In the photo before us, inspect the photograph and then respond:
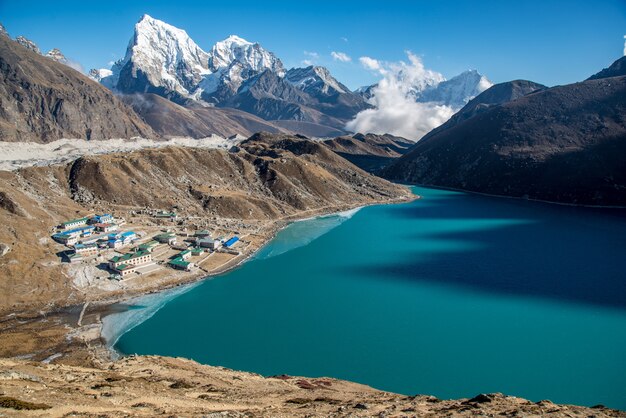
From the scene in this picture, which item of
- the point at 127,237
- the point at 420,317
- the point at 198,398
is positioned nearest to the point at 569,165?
the point at 420,317

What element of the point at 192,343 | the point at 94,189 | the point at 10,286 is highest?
the point at 94,189

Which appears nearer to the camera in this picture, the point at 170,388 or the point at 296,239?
the point at 170,388

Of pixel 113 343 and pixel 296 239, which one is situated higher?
pixel 296 239

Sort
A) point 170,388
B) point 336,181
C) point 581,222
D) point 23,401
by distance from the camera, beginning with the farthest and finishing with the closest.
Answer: point 336,181 → point 581,222 → point 170,388 → point 23,401

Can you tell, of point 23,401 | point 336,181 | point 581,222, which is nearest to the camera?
point 23,401

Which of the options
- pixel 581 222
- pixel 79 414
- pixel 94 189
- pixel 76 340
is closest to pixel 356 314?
pixel 76 340

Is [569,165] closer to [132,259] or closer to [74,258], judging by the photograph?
[132,259]

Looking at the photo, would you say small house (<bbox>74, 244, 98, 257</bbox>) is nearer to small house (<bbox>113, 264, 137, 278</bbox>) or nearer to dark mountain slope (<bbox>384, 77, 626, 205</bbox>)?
small house (<bbox>113, 264, 137, 278</bbox>)

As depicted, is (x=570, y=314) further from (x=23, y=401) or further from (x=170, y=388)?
(x=23, y=401)
